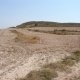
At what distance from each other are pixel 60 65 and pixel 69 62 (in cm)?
137

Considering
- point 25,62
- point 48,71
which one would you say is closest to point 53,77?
point 48,71

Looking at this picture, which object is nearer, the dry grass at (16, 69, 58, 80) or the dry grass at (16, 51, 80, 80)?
the dry grass at (16, 69, 58, 80)

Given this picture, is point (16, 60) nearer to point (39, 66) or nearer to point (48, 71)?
point (39, 66)

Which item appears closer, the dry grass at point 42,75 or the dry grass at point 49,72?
the dry grass at point 42,75

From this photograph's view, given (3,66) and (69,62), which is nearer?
(3,66)

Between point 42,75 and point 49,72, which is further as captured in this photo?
point 49,72

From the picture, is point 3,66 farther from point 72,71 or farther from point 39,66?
point 72,71

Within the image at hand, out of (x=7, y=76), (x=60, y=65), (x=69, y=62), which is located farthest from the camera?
(x=69, y=62)

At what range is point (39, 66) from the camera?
16.1m

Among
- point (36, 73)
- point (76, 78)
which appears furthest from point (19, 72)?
point (76, 78)

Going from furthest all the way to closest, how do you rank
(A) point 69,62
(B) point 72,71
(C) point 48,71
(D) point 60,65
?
1. (A) point 69,62
2. (D) point 60,65
3. (B) point 72,71
4. (C) point 48,71

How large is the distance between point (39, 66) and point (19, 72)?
2.23 meters

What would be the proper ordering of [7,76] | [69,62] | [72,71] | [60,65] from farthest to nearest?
1. [69,62]
2. [60,65]
3. [72,71]
4. [7,76]

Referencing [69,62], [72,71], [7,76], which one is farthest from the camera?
[69,62]
